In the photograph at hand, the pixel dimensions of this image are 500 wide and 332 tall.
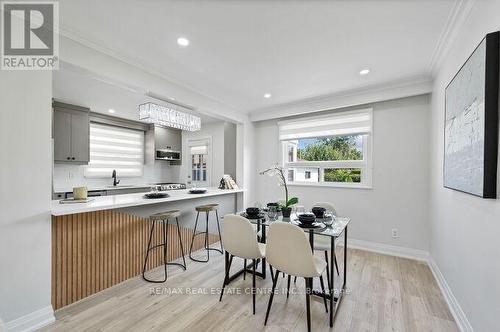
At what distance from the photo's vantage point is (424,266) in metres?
2.90

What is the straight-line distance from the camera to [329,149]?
390cm

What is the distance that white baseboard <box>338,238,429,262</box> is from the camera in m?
3.10

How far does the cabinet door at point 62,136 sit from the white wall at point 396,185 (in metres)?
4.92

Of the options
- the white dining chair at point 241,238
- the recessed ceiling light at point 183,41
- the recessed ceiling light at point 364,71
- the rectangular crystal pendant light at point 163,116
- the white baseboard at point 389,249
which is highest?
the recessed ceiling light at point 183,41

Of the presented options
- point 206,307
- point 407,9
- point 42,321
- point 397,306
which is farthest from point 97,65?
point 397,306

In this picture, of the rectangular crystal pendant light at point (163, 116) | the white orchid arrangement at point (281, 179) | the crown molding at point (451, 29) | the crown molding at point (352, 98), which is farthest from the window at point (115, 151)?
the crown molding at point (451, 29)

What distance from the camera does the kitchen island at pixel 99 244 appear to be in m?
1.99

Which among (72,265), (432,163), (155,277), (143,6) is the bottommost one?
(155,277)

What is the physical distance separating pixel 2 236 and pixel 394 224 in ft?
14.5

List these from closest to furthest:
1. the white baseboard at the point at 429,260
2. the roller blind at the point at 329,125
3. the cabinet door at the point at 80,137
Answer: the white baseboard at the point at 429,260 < the roller blind at the point at 329,125 < the cabinet door at the point at 80,137

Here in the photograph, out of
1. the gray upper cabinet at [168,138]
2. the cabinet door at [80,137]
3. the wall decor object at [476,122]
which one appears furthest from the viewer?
the gray upper cabinet at [168,138]

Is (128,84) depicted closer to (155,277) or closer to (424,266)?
(155,277)

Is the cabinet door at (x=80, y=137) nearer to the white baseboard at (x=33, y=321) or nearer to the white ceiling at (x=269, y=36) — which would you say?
the white ceiling at (x=269, y=36)

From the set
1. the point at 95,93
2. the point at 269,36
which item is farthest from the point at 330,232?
the point at 95,93
